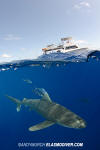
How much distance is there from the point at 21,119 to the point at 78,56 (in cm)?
816

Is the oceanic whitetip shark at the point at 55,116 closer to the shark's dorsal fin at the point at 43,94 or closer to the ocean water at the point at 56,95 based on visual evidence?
the shark's dorsal fin at the point at 43,94

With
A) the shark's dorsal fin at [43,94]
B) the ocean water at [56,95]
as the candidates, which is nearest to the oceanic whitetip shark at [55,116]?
the shark's dorsal fin at [43,94]

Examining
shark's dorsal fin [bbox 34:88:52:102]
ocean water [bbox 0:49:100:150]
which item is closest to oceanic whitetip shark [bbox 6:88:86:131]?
shark's dorsal fin [bbox 34:88:52:102]

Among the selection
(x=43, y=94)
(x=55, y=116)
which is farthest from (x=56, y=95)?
(x=55, y=116)

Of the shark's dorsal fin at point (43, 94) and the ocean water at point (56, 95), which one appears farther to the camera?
the ocean water at point (56, 95)

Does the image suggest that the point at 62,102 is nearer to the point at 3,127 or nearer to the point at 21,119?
the point at 21,119

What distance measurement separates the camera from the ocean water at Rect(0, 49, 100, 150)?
10.1 meters

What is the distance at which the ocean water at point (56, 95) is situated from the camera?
398 inches

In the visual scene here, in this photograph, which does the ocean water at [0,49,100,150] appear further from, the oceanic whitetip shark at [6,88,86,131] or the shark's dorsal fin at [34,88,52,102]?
the oceanic whitetip shark at [6,88,86,131]

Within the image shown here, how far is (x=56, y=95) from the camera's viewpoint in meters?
12.7

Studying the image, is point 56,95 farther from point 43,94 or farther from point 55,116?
point 55,116

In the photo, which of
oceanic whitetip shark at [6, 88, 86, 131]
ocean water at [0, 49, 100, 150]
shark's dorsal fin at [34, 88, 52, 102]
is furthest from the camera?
ocean water at [0, 49, 100, 150]

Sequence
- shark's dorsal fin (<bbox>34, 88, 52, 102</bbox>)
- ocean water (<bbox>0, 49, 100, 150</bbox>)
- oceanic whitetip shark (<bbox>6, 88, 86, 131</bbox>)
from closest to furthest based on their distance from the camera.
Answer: oceanic whitetip shark (<bbox>6, 88, 86, 131</bbox>)
shark's dorsal fin (<bbox>34, 88, 52, 102</bbox>)
ocean water (<bbox>0, 49, 100, 150</bbox>)

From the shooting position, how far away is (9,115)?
13938mm
